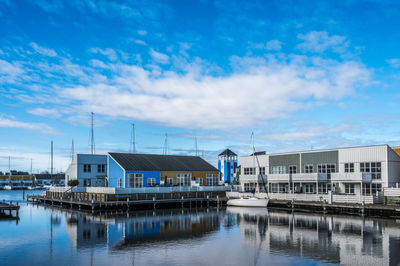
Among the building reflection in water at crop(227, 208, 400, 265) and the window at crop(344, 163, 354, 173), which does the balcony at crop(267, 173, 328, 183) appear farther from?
the building reflection in water at crop(227, 208, 400, 265)

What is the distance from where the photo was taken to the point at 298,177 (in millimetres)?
49656

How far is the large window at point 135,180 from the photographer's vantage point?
5362cm

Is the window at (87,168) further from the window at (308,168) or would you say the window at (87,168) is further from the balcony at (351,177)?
the balcony at (351,177)

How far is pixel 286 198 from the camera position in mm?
48500

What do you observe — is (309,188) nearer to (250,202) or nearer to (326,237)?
(250,202)

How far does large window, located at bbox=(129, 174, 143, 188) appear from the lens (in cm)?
5362

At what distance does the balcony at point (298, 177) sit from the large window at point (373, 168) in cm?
441

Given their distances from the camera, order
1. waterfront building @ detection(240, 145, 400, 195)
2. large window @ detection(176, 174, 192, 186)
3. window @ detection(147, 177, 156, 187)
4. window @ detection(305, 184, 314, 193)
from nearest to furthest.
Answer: waterfront building @ detection(240, 145, 400, 195), window @ detection(305, 184, 314, 193), window @ detection(147, 177, 156, 187), large window @ detection(176, 174, 192, 186)

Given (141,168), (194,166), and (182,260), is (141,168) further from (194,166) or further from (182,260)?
(182,260)

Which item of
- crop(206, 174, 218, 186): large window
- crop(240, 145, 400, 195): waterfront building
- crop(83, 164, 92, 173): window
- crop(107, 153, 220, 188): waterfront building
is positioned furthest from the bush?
crop(240, 145, 400, 195): waterfront building

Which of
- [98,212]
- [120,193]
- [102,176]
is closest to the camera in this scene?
[98,212]

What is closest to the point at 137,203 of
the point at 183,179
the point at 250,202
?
the point at 183,179

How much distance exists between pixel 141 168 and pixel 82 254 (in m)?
32.6

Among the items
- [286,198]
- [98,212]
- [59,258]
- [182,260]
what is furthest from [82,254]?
[286,198]
